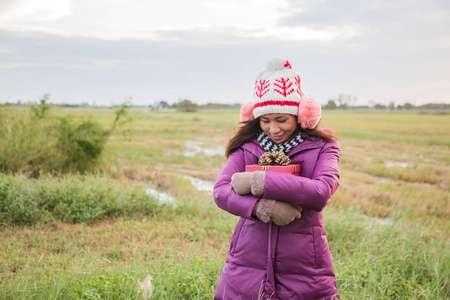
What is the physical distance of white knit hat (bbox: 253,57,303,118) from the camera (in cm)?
217

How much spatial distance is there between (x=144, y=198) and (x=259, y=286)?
4.00 m

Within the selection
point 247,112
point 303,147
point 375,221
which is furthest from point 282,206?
point 375,221

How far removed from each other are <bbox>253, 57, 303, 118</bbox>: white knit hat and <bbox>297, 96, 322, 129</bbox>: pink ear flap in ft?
0.12

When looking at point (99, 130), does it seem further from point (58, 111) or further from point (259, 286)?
point (259, 286)

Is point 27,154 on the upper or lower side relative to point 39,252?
upper

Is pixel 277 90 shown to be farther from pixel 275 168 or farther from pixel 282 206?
pixel 282 206

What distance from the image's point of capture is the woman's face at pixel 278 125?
2213 mm

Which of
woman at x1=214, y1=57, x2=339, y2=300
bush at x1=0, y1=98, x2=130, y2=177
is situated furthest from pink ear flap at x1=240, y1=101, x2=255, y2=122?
bush at x1=0, y1=98, x2=130, y2=177

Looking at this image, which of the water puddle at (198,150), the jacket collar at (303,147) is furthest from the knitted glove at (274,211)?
the water puddle at (198,150)

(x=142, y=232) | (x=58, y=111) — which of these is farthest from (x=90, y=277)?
(x=58, y=111)

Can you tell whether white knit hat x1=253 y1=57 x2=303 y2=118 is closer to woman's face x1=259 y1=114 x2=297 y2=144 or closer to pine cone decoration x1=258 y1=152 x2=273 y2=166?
woman's face x1=259 y1=114 x2=297 y2=144

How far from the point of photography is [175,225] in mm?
5195

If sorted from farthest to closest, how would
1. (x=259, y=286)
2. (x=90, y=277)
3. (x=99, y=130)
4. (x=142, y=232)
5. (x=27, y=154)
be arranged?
(x=99, y=130) → (x=27, y=154) → (x=142, y=232) → (x=90, y=277) → (x=259, y=286)

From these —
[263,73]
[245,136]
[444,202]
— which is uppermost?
[263,73]
